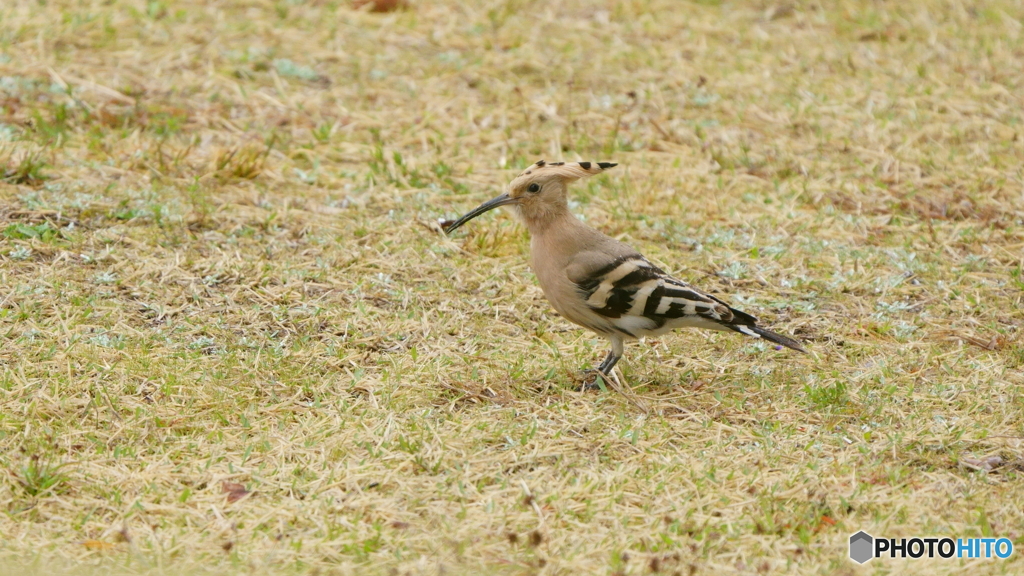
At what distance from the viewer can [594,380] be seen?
179 inches

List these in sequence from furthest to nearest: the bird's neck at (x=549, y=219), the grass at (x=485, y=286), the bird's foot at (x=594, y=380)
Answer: the bird's neck at (x=549, y=219)
the bird's foot at (x=594, y=380)
the grass at (x=485, y=286)

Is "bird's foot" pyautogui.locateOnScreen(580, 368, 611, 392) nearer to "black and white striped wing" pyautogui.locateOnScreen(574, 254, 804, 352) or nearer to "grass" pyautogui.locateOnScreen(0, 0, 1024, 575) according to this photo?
"grass" pyautogui.locateOnScreen(0, 0, 1024, 575)

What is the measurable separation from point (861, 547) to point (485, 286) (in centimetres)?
244

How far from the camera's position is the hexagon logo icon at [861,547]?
3355 millimetres

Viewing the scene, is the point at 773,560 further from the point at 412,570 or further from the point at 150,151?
the point at 150,151

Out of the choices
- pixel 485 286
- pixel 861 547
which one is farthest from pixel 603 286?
pixel 861 547

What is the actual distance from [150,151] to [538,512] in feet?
12.3

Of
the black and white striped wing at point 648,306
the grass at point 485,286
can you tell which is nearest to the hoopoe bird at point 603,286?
the black and white striped wing at point 648,306

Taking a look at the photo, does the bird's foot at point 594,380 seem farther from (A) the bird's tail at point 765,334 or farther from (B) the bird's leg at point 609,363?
(A) the bird's tail at point 765,334

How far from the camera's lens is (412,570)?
3.25 meters

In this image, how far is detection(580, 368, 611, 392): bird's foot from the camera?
175 inches

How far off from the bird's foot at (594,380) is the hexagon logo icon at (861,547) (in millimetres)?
1258

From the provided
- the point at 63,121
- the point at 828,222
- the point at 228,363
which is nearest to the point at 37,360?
the point at 228,363

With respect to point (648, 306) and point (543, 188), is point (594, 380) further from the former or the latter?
point (543, 188)
